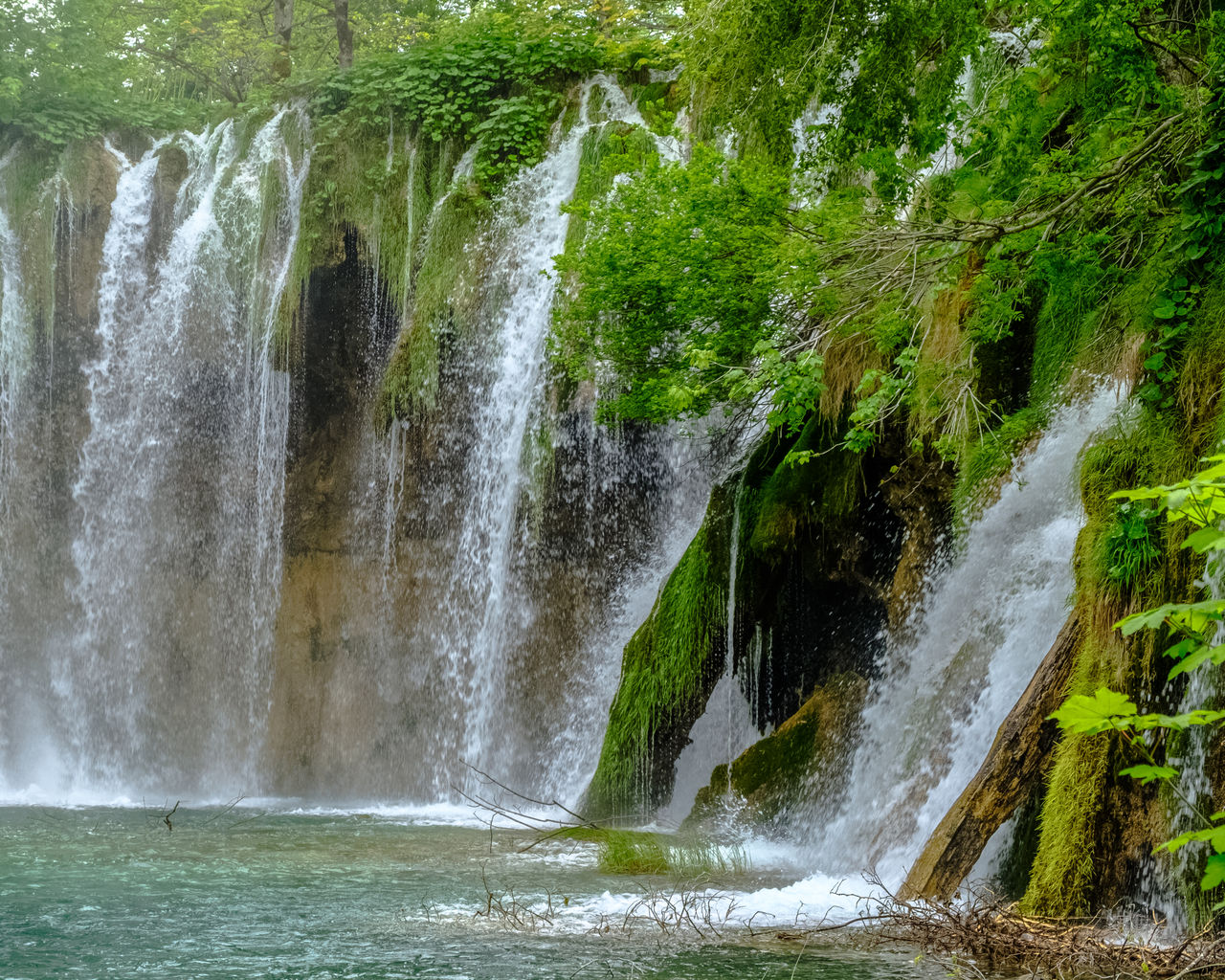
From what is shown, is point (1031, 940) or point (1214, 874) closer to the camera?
point (1214, 874)

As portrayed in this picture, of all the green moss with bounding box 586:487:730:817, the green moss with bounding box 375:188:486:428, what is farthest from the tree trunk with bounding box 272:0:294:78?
the green moss with bounding box 586:487:730:817

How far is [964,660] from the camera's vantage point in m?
8.28

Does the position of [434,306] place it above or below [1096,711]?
Result: above

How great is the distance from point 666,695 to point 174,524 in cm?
766

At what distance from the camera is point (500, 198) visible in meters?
15.7

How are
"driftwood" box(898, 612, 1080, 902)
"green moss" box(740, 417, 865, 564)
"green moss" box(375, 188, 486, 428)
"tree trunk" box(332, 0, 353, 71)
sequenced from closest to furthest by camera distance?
"driftwood" box(898, 612, 1080, 902), "green moss" box(740, 417, 865, 564), "green moss" box(375, 188, 486, 428), "tree trunk" box(332, 0, 353, 71)

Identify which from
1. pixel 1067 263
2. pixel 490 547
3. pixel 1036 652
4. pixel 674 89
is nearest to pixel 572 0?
pixel 674 89

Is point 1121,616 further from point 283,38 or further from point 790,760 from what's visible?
point 283,38

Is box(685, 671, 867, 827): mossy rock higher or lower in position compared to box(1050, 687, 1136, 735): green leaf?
lower

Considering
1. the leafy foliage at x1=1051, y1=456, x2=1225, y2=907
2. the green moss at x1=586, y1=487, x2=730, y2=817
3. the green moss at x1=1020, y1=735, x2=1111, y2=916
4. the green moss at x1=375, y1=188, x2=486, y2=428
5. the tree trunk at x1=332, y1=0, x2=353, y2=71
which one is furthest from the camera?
the tree trunk at x1=332, y1=0, x2=353, y2=71

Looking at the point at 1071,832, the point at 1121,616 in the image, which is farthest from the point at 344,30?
the point at 1071,832

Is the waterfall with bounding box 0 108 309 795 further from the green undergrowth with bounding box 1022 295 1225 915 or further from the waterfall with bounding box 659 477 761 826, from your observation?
the green undergrowth with bounding box 1022 295 1225 915

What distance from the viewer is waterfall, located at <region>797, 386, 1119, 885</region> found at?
7828 mm

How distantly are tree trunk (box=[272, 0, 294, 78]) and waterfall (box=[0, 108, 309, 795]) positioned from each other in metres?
4.38
